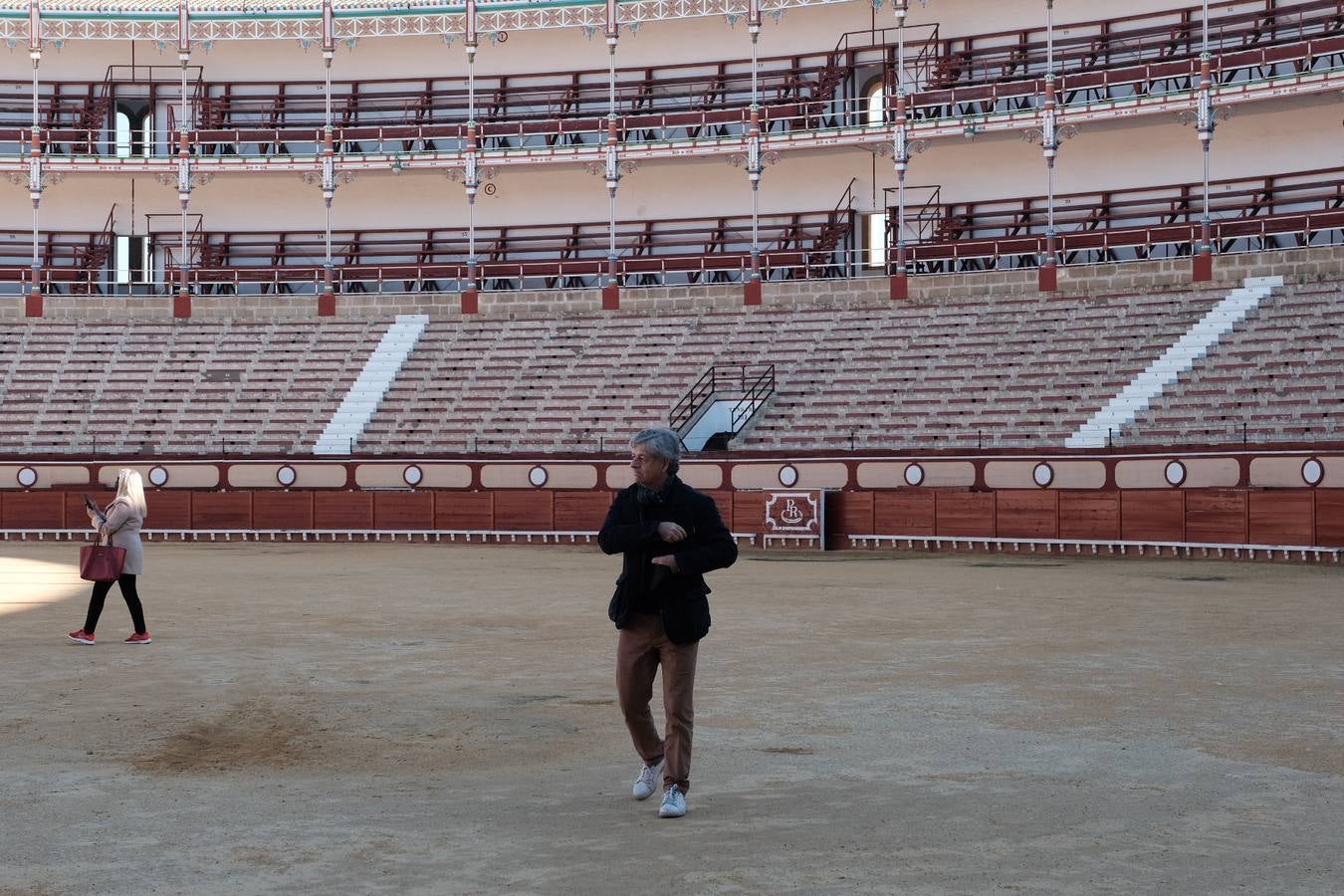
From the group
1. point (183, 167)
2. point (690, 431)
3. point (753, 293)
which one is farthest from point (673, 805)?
point (183, 167)

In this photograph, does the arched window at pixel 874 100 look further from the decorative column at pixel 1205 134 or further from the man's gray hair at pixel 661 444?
the man's gray hair at pixel 661 444

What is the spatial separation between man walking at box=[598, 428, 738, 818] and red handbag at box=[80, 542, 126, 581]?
21.3 feet

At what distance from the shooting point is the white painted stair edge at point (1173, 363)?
24.9 metres

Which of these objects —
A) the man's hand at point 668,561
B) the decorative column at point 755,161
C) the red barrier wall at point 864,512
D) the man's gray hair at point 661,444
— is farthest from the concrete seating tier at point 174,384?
the man's hand at point 668,561

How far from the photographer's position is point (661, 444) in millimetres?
6211

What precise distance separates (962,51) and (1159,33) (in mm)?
4303

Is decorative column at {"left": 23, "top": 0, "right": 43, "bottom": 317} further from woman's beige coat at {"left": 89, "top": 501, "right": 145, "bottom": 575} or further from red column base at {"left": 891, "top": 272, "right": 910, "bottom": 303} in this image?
woman's beige coat at {"left": 89, "top": 501, "right": 145, "bottom": 575}

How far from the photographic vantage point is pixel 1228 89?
30109 mm

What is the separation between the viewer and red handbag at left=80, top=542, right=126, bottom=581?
11.5 m

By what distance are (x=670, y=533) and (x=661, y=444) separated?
388mm

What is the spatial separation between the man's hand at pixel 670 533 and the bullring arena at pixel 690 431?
1.10m

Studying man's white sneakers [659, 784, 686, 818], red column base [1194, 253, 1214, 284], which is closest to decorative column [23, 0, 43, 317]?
red column base [1194, 253, 1214, 284]

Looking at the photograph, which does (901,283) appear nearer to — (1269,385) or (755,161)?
(755,161)

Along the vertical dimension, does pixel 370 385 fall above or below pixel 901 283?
below
